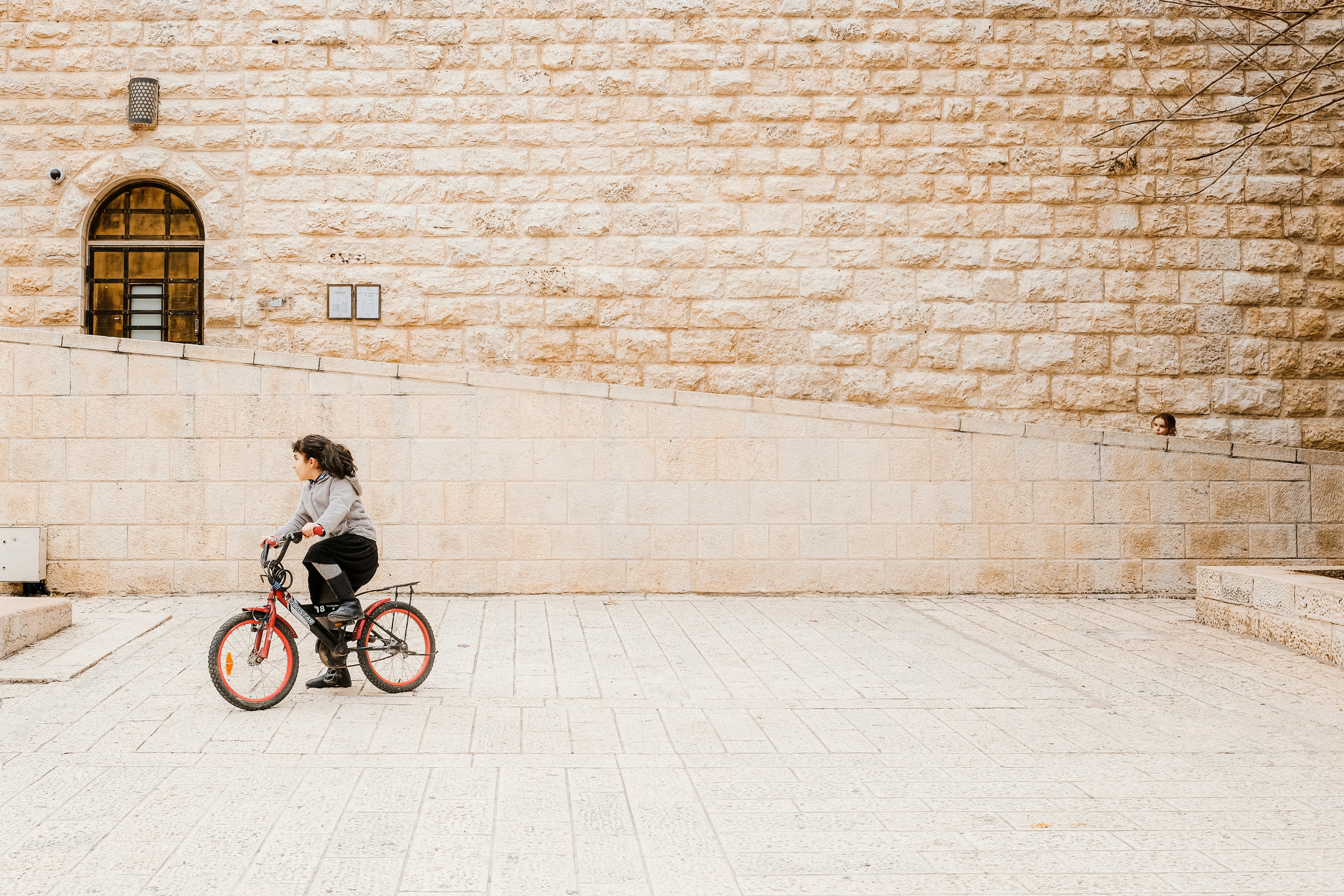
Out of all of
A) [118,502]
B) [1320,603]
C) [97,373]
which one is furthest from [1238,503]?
[97,373]

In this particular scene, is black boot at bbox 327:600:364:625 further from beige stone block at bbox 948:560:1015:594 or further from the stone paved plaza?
beige stone block at bbox 948:560:1015:594

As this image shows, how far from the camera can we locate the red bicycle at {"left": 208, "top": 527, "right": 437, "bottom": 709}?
5.73 m

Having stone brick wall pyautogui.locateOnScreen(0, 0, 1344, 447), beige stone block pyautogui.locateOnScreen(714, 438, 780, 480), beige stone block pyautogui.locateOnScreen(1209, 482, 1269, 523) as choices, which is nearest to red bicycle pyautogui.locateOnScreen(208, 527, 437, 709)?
beige stone block pyautogui.locateOnScreen(714, 438, 780, 480)

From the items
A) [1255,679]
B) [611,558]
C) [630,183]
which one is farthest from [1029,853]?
[630,183]

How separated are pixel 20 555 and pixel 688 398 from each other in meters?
6.38

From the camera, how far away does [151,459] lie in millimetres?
9844

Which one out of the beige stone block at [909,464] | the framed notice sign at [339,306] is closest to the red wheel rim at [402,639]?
the framed notice sign at [339,306]

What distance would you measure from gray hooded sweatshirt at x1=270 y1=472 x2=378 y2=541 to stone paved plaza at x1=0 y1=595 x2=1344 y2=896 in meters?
1.00

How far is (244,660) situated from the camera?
5816 mm

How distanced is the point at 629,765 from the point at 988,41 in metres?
9.11

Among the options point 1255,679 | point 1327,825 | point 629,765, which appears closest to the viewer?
point 1327,825

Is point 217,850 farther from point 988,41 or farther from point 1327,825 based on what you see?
point 988,41

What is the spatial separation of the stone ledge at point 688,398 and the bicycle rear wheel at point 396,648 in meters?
4.26

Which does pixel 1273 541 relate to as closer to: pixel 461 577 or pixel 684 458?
pixel 684 458
